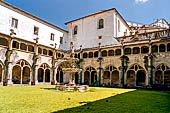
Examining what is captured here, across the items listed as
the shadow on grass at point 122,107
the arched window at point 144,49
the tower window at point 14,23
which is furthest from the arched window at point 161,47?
the tower window at point 14,23

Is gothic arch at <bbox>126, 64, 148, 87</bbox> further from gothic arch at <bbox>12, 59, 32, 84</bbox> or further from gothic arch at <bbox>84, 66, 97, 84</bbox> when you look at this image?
gothic arch at <bbox>12, 59, 32, 84</bbox>

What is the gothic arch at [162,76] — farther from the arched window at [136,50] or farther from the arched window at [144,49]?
the arched window at [136,50]

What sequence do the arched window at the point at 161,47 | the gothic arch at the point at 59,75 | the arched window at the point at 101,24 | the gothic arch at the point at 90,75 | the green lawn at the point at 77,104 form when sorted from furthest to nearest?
the arched window at the point at 101,24 < the gothic arch at the point at 59,75 < the gothic arch at the point at 90,75 < the arched window at the point at 161,47 < the green lawn at the point at 77,104

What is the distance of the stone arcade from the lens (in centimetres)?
Result: 1680

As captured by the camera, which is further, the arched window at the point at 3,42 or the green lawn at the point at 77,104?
the arched window at the point at 3,42

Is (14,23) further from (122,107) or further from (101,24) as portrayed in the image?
(122,107)

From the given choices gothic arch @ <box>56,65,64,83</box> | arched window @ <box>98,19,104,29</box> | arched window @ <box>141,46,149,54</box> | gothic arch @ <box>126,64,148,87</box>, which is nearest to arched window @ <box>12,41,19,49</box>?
gothic arch @ <box>56,65,64,83</box>

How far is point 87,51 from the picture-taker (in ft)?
74.6

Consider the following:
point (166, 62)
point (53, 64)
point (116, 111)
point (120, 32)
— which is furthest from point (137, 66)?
point (116, 111)

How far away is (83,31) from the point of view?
27984 millimetres

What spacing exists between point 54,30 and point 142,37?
16405 mm

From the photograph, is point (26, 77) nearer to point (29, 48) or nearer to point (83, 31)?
point (29, 48)

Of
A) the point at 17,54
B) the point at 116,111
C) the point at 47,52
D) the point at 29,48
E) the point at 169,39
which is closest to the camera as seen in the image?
the point at 116,111

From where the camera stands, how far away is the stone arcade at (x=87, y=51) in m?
16.8
